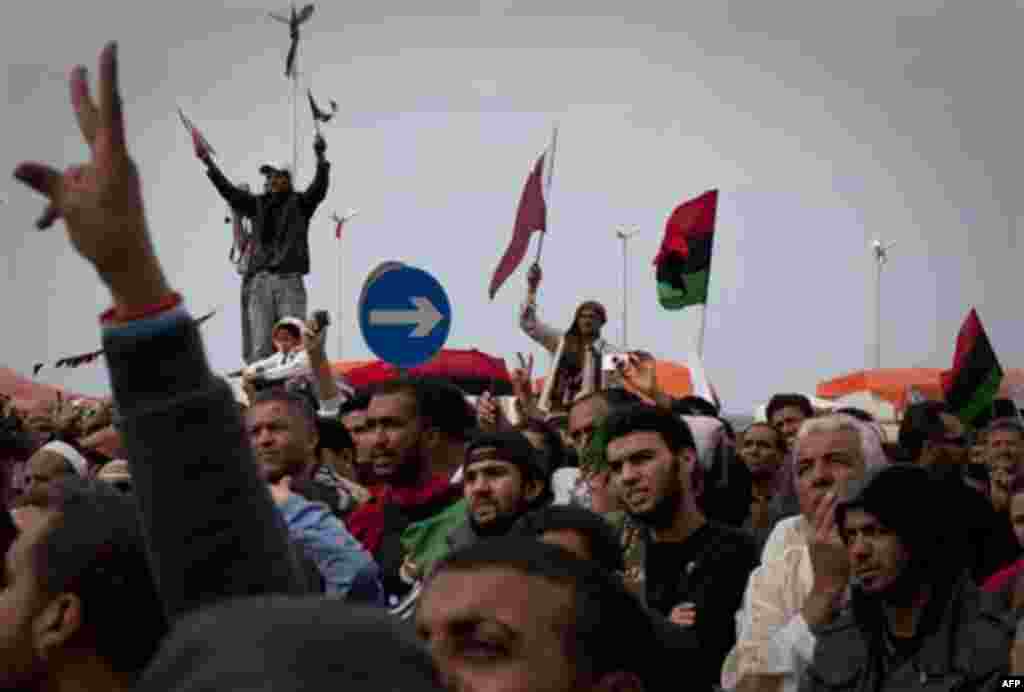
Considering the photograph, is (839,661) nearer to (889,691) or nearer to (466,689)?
(889,691)

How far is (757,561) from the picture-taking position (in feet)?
21.0

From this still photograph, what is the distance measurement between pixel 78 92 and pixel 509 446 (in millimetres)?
4496

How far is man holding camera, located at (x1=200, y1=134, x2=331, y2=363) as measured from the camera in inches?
617

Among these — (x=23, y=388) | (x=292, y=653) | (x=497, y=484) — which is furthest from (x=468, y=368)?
(x=292, y=653)

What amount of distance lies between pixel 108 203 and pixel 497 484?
4463 mm

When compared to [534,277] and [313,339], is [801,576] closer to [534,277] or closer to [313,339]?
[313,339]

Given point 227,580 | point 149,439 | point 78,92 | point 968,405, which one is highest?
point 78,92

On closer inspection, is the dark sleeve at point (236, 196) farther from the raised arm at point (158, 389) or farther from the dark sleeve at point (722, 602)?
the raised arm at point (158, 389)

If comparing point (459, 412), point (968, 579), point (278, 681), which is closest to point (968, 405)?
point (459, 412)

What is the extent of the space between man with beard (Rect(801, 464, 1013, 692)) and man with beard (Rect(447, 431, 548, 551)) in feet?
5.02

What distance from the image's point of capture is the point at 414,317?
34.8 feet

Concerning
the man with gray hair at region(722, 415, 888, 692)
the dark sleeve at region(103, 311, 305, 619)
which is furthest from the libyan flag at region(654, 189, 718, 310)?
the dark sleeve at region(103, 311, 305, 619)

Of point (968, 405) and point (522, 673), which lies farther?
point (968, 405)

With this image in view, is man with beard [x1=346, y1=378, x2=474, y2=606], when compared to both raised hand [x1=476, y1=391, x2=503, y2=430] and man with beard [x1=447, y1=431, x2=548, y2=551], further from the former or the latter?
raised hand [x1=476, y1=391, x2=503, y2=430]
